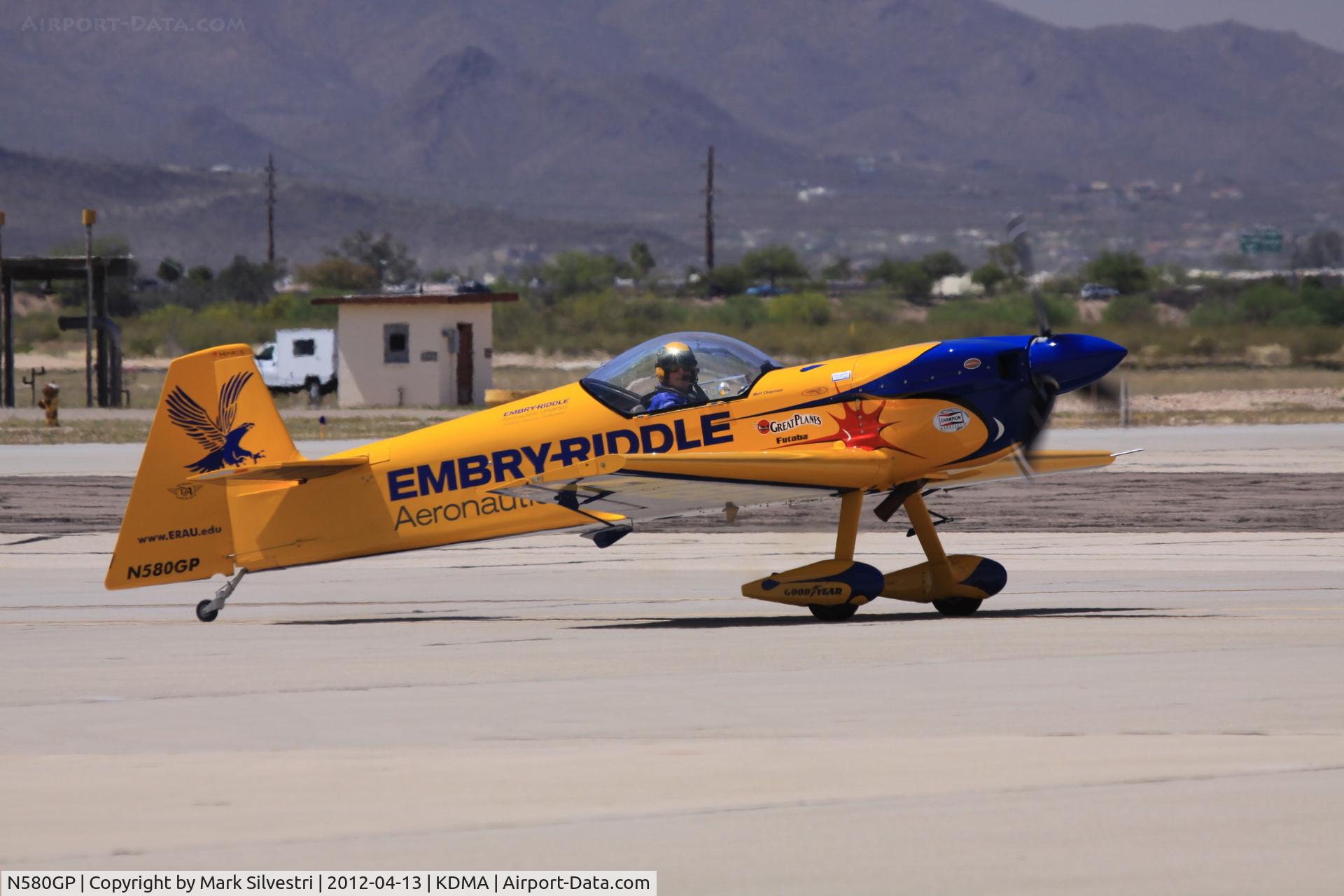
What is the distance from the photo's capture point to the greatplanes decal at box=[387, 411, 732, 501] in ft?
42.7

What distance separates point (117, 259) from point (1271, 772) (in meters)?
44.4

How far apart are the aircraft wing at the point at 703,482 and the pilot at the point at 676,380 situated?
0.50m

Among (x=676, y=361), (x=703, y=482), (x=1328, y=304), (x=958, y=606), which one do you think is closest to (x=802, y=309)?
(x=1328, y=304)

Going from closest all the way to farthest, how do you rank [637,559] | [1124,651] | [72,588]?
1. [1124,651]
2. [72,588]
3. [637,559]

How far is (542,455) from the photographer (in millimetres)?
13250

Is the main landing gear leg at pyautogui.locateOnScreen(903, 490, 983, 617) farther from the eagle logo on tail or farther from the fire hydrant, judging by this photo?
the fire hydrant

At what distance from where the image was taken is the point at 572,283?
425ft

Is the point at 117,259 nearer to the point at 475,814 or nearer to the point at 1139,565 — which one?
the point at 1139,565

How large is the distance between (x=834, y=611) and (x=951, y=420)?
A: 63.4 inches

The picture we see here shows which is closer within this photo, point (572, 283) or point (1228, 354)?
point (1228, 354)

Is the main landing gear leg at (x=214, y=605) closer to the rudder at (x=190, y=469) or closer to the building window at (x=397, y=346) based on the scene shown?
the rudder at (x=190, y=469)

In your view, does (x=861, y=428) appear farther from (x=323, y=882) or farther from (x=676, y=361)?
(x=323, y=882)

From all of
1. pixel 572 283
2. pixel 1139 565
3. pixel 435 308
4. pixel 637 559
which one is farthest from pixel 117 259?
pixel 572 283

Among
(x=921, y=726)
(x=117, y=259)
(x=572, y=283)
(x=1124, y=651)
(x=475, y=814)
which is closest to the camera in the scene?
(x=475, y=814)
